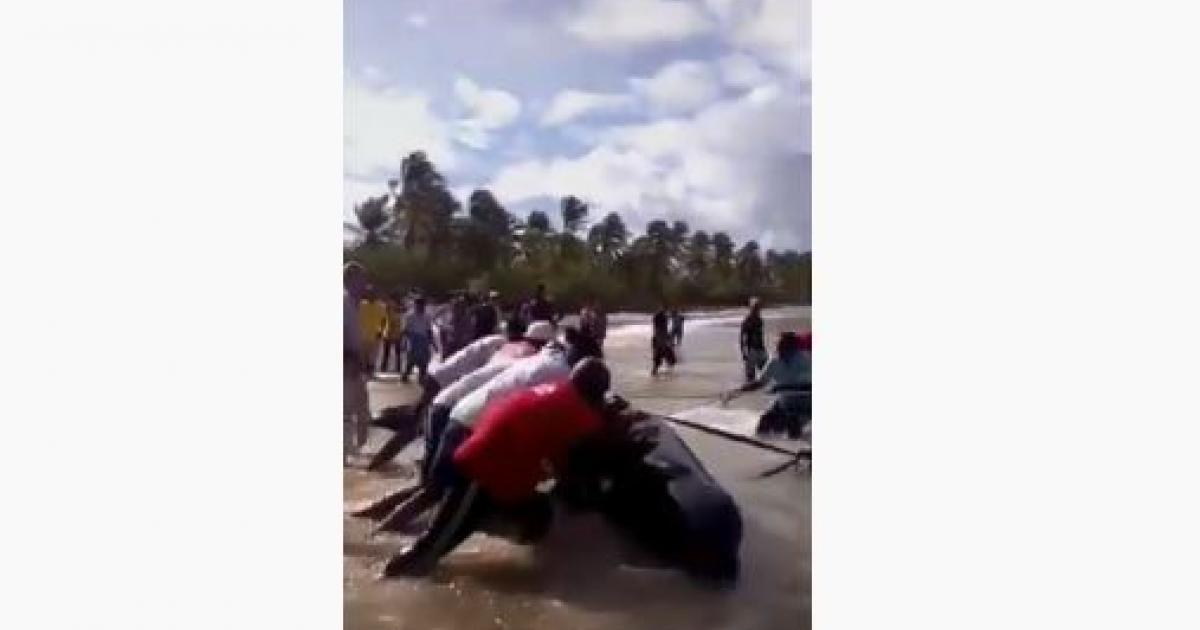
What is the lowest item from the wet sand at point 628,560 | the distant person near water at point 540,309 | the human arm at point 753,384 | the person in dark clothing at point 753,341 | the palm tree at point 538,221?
the wet sand at point 628,560

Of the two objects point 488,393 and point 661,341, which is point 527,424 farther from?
point 661,341

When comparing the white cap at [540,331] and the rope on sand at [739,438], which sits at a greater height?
the white cap at [540,331]

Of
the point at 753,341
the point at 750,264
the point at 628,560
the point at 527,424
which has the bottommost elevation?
the point at 628,560

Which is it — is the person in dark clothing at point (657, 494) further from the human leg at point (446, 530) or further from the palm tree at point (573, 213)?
the palm tree at point (573, 213)

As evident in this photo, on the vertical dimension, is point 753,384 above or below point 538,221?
below

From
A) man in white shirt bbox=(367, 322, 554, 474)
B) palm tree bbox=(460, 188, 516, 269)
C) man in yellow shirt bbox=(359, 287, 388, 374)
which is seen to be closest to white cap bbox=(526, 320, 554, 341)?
man in white shirt bbox=(367, 322, 554, 474)

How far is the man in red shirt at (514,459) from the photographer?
198 cm

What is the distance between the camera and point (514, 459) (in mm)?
1991

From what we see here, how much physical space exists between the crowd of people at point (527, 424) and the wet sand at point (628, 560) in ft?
0.07

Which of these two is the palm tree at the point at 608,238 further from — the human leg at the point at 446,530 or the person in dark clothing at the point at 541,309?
the human leg at the point at 446,530

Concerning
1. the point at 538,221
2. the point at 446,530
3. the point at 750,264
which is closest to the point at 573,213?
the point at 538,221

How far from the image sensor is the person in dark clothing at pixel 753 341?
201 cm

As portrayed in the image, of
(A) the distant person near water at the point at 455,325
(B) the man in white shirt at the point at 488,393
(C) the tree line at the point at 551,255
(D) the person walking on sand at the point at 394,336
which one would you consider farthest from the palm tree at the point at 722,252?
(D) the person walking on sand at the point at 394,336

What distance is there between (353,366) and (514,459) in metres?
0.29
